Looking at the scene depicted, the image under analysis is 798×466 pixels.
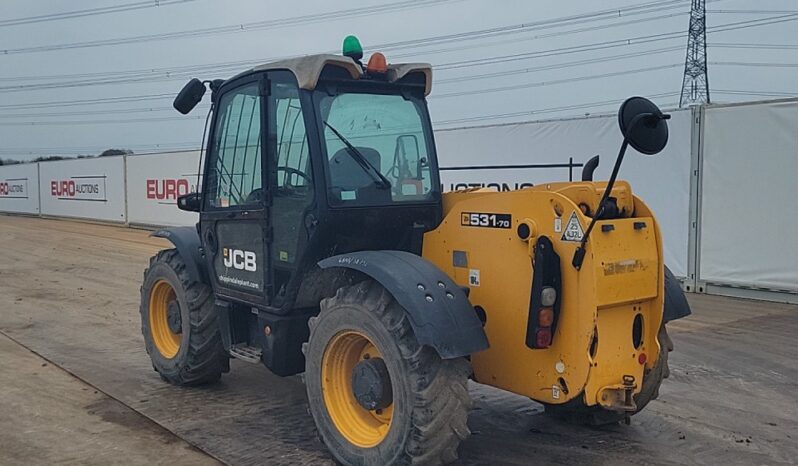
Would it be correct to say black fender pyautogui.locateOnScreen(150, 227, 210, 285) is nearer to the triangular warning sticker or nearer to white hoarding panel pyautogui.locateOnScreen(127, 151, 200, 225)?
the triangular warning sticker

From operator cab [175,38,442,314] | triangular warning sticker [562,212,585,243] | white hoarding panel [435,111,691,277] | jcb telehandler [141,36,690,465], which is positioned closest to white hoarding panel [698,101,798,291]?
white hoarding panel [435,111,691,277]

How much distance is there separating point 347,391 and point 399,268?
0.87 m

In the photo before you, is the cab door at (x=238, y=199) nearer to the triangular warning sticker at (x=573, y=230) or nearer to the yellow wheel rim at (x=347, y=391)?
the yellow wheel rim at (x=347, y=391)

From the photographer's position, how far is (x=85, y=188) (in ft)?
91.4

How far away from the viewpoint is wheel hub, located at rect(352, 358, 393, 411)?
4203mm

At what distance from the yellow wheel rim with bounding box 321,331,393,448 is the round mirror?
1.83 metres

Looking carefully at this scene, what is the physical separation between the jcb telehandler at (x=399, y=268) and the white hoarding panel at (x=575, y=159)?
618 centimetres

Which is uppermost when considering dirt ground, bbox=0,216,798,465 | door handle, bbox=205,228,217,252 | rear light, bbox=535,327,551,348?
door handle, bbox=205,228,217,252

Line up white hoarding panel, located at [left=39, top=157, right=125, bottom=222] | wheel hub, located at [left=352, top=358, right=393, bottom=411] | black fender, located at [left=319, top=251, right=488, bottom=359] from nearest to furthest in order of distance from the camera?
black fender, located at [left=319, top=251, right=488, bottom=359] → wheel hub, located at [left=352, top=358, right=393, bottom=411] → white hoarding panel, located at [left=39, top=157, right=125, bottom=222]

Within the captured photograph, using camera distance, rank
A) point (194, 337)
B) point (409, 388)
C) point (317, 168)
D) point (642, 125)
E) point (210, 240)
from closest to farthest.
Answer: point (642, 125)
point (409, 388)
point (317, 168)
point (210, 240)
point (194, 337)

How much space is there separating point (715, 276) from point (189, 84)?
8.31m

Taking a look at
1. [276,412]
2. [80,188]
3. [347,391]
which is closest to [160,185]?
[80,188]

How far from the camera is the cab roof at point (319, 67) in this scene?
4.70 m

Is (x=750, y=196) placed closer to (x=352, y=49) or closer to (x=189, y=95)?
(x=352, y=49)
